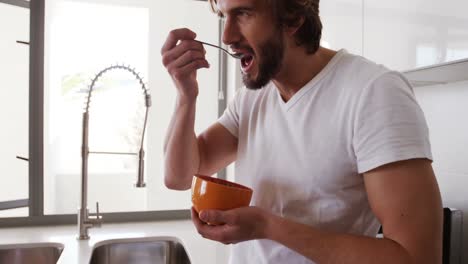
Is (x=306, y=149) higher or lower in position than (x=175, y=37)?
lower

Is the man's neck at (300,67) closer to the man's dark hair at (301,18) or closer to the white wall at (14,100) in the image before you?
the man's dark hair at (301,18)

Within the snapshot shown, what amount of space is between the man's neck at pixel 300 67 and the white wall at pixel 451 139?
0.57 metres

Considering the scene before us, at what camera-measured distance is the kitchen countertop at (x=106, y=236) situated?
1433 mm

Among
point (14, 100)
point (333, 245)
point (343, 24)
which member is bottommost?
point (333, 245)

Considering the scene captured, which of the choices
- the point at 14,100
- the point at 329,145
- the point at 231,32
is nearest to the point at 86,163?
the point at 14,100

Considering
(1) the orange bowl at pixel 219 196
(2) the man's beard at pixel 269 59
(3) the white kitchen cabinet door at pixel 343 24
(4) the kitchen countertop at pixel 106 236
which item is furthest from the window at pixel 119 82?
(1) the orange bowl at pixel 219 196

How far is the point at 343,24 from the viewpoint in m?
1.31

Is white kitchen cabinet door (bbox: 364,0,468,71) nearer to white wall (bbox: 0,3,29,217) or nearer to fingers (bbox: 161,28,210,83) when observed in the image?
fingers (bbox: 161,28,210,83)

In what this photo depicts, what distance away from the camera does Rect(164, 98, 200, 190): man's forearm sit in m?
0.88

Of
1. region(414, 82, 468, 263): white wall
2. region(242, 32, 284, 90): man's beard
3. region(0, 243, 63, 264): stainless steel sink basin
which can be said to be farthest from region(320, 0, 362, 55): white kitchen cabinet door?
region(0, 243, 63, 264): stainless steel sink basin

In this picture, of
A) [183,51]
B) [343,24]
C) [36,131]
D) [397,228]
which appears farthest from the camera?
[36,131]

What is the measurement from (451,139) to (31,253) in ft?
4.82

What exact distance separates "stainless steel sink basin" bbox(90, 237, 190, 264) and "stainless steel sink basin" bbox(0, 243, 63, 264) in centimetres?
17

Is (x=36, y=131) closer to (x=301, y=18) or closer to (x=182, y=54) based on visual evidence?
(x=182, y=54)
